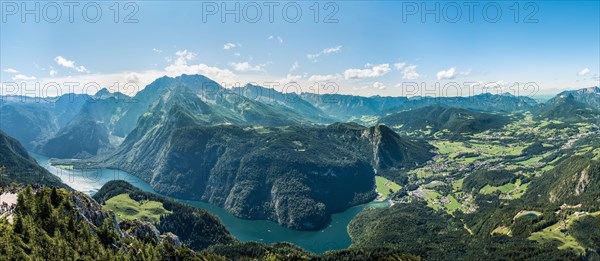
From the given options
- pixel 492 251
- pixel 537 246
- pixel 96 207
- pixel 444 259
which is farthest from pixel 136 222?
pixel 537 246

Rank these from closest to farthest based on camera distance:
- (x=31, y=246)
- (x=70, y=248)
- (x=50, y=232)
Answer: (x=31, y=246)
(x=70, y=248)
(x=50, y=232)

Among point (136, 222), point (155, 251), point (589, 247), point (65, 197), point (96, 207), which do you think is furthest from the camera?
point (589, 247)

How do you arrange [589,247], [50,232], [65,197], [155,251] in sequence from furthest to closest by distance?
1. [589,247]
2. [155,251]
3. [65,197]
4. [50,232]

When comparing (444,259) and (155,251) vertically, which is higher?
(155,251)

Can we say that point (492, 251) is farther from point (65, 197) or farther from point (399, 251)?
point (65, 197)

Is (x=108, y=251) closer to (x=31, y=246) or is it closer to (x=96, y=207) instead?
(x=31, y=246)

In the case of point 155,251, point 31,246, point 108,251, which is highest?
point 31,246

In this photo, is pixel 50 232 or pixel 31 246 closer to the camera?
pixel 31 246

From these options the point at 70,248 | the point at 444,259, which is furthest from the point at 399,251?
the point at 70,248

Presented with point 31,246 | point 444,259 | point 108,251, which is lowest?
point 444,259
